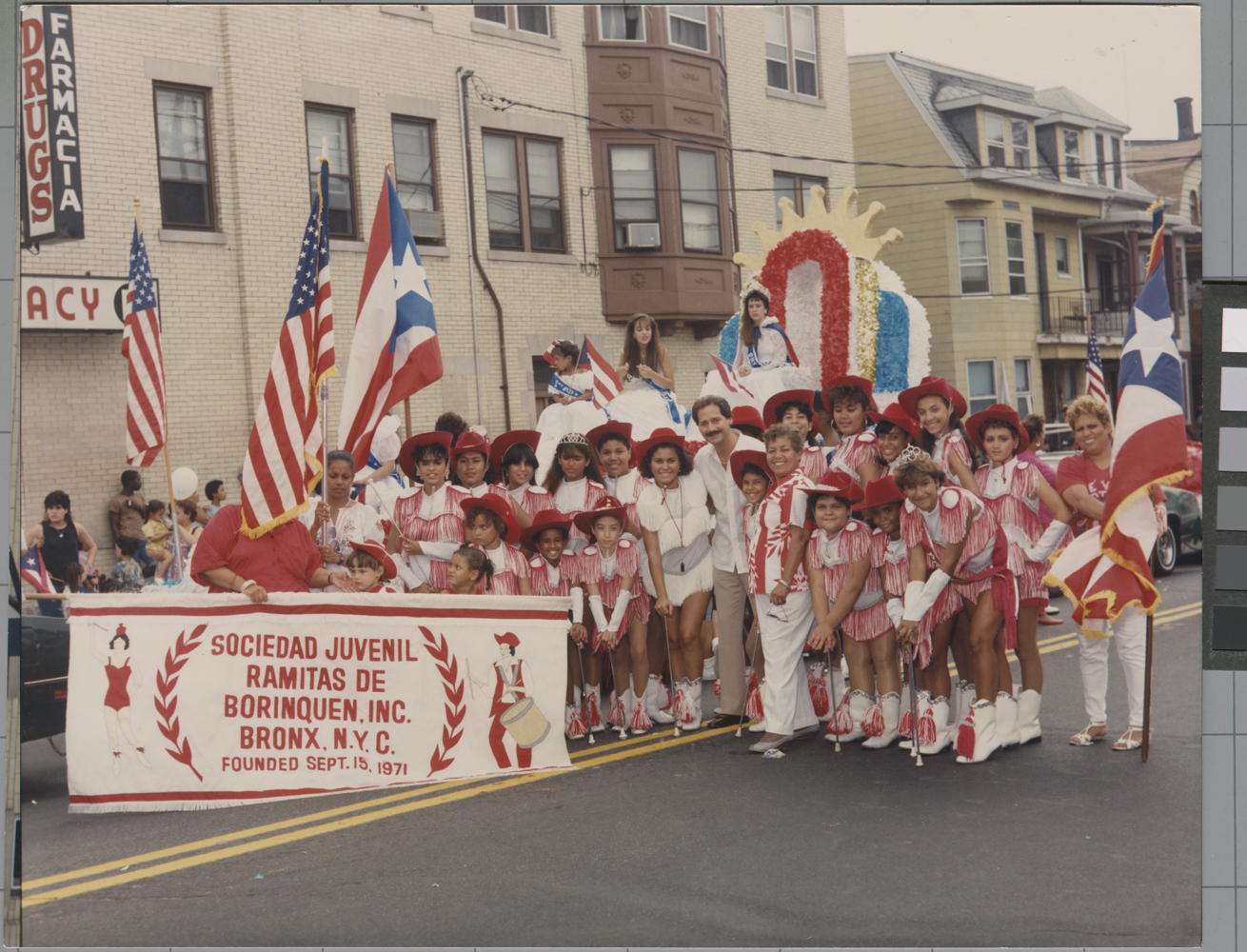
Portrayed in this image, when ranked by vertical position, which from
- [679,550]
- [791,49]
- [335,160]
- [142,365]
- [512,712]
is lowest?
[512,712]

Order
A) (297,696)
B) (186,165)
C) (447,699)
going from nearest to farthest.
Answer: (297,696)
(447,699)
(186,165)

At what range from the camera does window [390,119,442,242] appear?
7270 mm

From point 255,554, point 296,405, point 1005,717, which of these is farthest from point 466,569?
point 1005,717

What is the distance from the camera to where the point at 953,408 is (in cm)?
711

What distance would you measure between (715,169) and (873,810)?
3709mm

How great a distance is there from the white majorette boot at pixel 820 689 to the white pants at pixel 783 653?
0.61 metres

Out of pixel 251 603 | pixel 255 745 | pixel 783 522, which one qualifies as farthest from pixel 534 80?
pixel 255 745

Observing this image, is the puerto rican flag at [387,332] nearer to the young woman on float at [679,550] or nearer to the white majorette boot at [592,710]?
the young woman on float at [679,550]

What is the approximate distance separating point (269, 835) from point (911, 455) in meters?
3.75

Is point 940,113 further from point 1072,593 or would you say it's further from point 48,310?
point 48,310

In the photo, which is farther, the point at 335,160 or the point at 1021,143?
the point at 335,160

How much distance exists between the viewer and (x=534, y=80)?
22.7 ft

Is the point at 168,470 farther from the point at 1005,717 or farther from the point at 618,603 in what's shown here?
the point at 1005,717

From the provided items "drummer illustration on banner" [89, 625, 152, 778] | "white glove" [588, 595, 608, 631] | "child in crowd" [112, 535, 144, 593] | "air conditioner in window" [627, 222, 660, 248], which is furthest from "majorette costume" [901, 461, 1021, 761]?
"child in crowd" [112, 535, 144, 593]
